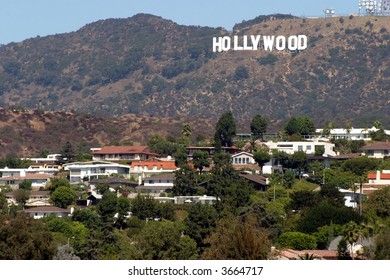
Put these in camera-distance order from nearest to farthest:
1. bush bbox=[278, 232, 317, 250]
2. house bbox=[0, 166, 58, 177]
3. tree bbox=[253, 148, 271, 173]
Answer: bush bbox=[278, 232, 317, 250] < tree bbox=[253, 148, 271, 173] < house bbox=[0, 166, 58, 177]

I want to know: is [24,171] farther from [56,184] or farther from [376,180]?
[376,180]

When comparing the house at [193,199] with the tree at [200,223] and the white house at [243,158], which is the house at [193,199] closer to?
the tree at [200,223]

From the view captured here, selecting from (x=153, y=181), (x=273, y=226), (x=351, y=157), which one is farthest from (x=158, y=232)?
(x=351, y=157)

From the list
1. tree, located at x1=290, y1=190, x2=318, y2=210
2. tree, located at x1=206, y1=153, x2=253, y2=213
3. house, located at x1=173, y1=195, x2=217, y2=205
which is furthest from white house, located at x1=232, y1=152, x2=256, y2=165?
tree, located at x1=290, y1=190, x2=318, y2=210

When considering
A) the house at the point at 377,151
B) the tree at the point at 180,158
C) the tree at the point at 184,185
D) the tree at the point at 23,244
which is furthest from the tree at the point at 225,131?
the tree at the point at 23,244

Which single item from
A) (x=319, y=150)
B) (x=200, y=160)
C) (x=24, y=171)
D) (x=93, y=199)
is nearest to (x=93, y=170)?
(x=24, y=171)

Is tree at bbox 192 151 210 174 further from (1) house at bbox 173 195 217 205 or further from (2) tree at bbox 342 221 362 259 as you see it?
(2) tree at bbox 342 221 362 259
